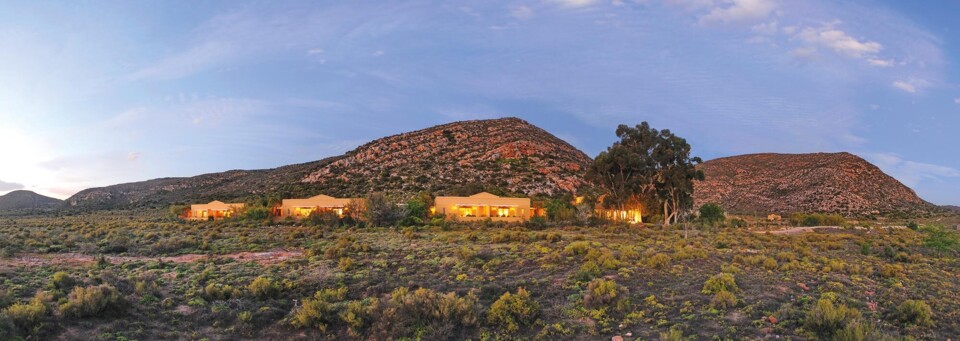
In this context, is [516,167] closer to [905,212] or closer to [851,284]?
[905,212]

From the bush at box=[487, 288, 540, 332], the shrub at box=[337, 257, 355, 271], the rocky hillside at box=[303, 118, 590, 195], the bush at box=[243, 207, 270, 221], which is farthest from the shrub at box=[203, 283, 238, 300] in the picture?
the rocky hillside at box=[303, 118, 590, 195]

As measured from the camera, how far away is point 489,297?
45.9ft

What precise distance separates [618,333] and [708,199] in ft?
266

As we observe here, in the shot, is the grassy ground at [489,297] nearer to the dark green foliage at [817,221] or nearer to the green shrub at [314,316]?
the green shrub at [314,316]

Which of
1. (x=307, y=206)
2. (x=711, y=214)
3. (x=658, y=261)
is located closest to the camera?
(x=658, y=261)

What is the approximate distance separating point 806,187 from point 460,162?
2087 inches

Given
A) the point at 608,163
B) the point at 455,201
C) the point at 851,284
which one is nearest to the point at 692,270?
the point at 851,284

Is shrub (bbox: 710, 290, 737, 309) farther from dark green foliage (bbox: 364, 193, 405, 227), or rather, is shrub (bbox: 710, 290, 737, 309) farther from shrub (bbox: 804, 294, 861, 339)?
dark green foliage (bbox: 364, 193, 405, 227)

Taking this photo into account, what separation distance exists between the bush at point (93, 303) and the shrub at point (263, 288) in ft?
10.1

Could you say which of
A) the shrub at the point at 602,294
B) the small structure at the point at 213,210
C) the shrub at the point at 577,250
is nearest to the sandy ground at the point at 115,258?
the shrub at the point at 577,250

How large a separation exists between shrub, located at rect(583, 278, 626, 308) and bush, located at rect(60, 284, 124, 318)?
37.7 ft

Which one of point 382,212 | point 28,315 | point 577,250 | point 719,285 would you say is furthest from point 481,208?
point 28,315

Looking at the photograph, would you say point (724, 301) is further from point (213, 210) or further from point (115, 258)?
point (213, 210)

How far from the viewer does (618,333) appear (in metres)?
11.0
